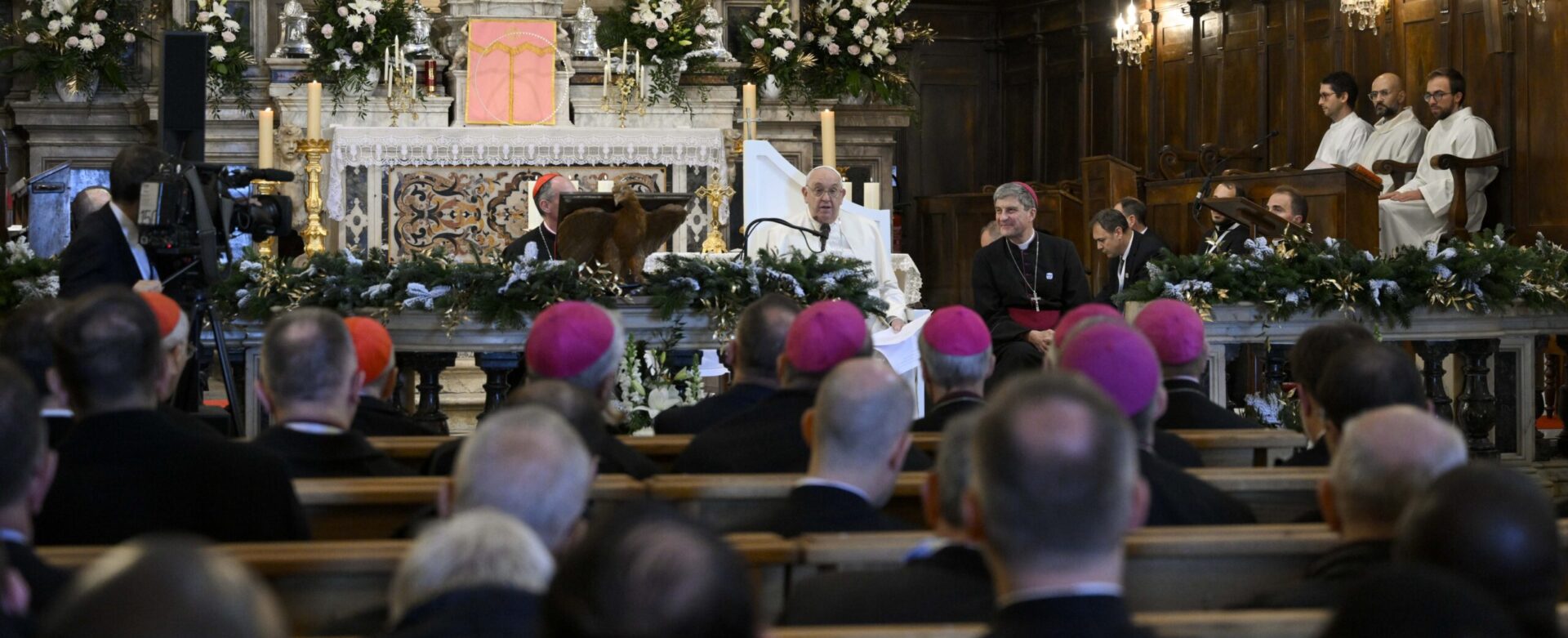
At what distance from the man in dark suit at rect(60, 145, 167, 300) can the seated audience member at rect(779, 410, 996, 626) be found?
3591 millimetres

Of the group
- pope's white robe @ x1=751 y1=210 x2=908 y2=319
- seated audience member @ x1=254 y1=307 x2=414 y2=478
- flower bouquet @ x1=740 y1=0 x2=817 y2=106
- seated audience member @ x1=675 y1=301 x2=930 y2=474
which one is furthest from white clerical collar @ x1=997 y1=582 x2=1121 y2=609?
flower bouquet @ x1=740 y1=0 x2=817 y2=106

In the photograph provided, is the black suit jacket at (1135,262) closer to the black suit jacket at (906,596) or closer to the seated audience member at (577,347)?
the seated audience member at (577,347)

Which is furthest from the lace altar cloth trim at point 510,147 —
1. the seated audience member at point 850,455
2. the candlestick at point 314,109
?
the seated audience member at point 850,455

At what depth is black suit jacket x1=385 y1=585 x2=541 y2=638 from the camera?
187cm

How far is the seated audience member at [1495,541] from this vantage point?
2.09 meters

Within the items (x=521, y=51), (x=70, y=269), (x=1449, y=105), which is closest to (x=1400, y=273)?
(x=1449, y=105)

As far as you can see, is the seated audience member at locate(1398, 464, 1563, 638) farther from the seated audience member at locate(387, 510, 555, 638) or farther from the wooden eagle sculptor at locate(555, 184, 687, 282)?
the wooden eagle sculptor at locate(555, 184, 687, 282)

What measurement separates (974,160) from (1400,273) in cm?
905

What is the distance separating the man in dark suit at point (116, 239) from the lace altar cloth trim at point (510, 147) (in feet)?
18.4

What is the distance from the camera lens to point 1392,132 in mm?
11242

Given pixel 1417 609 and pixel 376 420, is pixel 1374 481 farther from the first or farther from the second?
pixel 376 420

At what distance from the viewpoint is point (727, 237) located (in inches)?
482

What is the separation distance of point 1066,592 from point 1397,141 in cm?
999

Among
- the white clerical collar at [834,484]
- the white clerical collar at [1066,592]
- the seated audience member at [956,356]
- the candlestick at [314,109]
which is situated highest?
the candlestick at [314,109]
